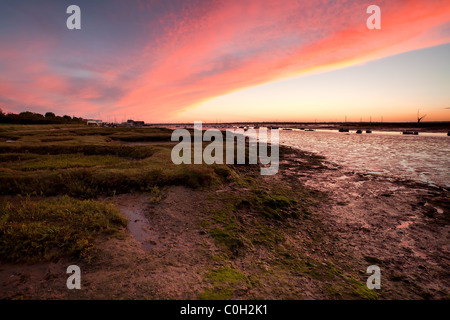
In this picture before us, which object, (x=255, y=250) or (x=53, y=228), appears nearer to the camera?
(x=53, y=228)

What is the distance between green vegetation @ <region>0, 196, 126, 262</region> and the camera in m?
6.10

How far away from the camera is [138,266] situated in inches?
232

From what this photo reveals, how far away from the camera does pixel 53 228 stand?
6.94m

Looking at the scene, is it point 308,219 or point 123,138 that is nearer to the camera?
point 308,219

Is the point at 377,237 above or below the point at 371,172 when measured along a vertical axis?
below

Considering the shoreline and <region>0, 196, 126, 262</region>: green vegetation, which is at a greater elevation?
<region>0, 196, 126, 262</region>: green vegetation

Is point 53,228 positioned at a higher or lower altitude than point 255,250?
higher

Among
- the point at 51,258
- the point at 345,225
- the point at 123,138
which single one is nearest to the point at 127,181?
the point at 51,258

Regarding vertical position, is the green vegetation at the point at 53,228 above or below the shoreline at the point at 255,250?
above

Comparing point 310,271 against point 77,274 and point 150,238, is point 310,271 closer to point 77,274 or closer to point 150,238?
point 150,238

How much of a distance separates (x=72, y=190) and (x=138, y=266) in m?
8.26

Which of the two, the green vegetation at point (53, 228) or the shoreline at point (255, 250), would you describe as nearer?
the shoreline at point (255, 250)

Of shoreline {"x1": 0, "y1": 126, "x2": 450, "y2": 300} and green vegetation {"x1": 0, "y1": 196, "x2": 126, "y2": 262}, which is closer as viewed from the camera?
shoreline {"x1": 0, "y1": 126, "x2": 450, "y2": 300}

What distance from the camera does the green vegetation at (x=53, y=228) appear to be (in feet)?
20.0
